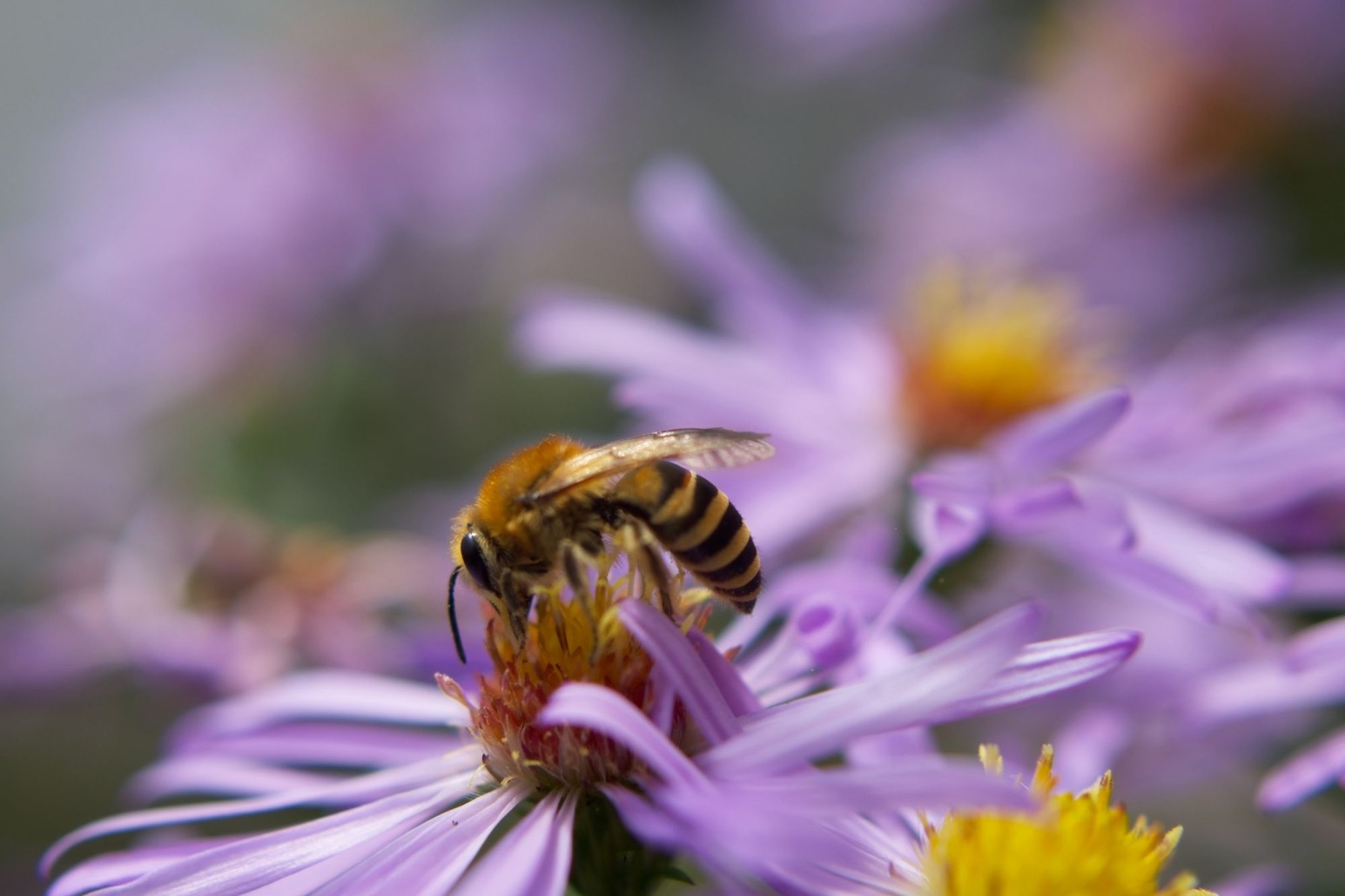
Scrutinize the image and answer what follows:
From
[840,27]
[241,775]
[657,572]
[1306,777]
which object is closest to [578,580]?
[657,572]

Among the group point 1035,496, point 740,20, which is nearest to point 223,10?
point 740,20

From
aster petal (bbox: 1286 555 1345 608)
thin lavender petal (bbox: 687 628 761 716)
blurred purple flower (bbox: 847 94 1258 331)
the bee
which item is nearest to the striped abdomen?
the bee

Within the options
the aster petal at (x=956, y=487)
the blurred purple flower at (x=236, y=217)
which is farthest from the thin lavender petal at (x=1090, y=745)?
the blurred purple flower at (x=236, y=217)

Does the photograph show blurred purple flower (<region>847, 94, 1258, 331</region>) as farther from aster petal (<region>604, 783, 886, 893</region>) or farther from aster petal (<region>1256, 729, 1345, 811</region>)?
aster petal (<region>604, 783, 886, 893</region>)

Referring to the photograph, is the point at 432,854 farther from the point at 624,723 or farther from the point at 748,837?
the point at 748,837

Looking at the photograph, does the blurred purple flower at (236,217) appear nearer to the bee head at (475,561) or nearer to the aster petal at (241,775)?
the aster petal at (241,775)
